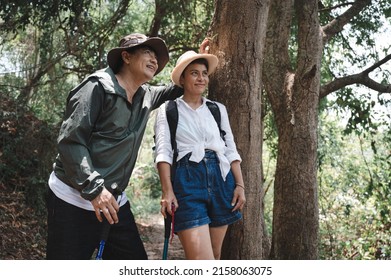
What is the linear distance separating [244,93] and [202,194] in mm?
940

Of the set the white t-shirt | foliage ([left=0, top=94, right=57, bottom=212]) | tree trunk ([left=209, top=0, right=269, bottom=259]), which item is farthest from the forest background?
the white t-shirt

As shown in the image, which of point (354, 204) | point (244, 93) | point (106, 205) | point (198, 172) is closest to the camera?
point (106, 205)

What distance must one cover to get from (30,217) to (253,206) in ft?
14.6

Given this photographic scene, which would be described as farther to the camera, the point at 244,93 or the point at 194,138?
the point at 244,93

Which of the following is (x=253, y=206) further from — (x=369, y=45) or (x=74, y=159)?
(x=369, y=45)

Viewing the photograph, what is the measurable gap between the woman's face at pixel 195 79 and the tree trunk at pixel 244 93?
355 mm

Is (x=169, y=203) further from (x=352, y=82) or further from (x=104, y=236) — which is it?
(x=352, y=82)

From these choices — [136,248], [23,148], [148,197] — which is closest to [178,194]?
[136,248]

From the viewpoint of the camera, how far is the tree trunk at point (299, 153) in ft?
20.3

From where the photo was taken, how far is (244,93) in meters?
3.91

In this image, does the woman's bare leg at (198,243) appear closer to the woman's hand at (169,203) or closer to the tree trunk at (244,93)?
the woman's hand at (169,203)

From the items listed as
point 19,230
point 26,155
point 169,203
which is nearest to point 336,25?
point 169,203

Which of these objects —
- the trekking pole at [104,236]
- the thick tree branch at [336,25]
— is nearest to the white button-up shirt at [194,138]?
the trekking pole at [104,236]

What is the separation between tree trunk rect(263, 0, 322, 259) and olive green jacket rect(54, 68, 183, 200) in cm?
331
